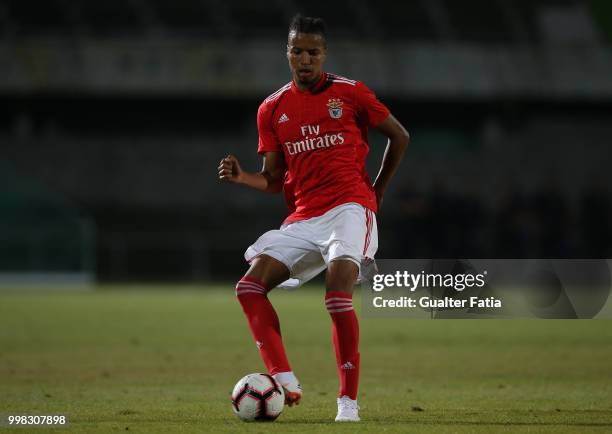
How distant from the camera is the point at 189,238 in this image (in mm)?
29484

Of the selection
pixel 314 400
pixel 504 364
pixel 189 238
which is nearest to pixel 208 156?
pixel 189 238

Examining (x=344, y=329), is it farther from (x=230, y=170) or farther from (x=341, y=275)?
(x=230, y=170)

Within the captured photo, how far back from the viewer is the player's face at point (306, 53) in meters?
7.48

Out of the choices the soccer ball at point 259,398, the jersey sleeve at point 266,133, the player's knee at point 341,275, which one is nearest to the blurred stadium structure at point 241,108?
the jersey sleeve at point 266,133

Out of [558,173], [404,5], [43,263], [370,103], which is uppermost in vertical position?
[404,5]

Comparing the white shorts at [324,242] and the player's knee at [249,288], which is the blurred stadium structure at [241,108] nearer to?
the white shorts at [324,242]

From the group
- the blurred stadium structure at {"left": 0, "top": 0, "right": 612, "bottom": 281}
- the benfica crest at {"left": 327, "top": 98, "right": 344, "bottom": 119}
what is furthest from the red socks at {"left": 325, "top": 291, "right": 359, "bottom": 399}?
the blurred stadium structure at {"left": 0, "top": 0, "right": 612, "bottom": 281}

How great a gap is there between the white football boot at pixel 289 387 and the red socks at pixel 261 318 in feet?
0.36

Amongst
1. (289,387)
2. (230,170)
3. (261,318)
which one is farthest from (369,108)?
(289,387)

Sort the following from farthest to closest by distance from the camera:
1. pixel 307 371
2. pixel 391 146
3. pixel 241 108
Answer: pixel 241 108, pixel 307 371, pixel 391 146

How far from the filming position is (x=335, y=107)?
7676 millimetres

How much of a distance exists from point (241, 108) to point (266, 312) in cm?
2513

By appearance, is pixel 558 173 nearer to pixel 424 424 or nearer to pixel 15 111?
pixel 15 111

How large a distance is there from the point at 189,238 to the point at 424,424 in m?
22.7
